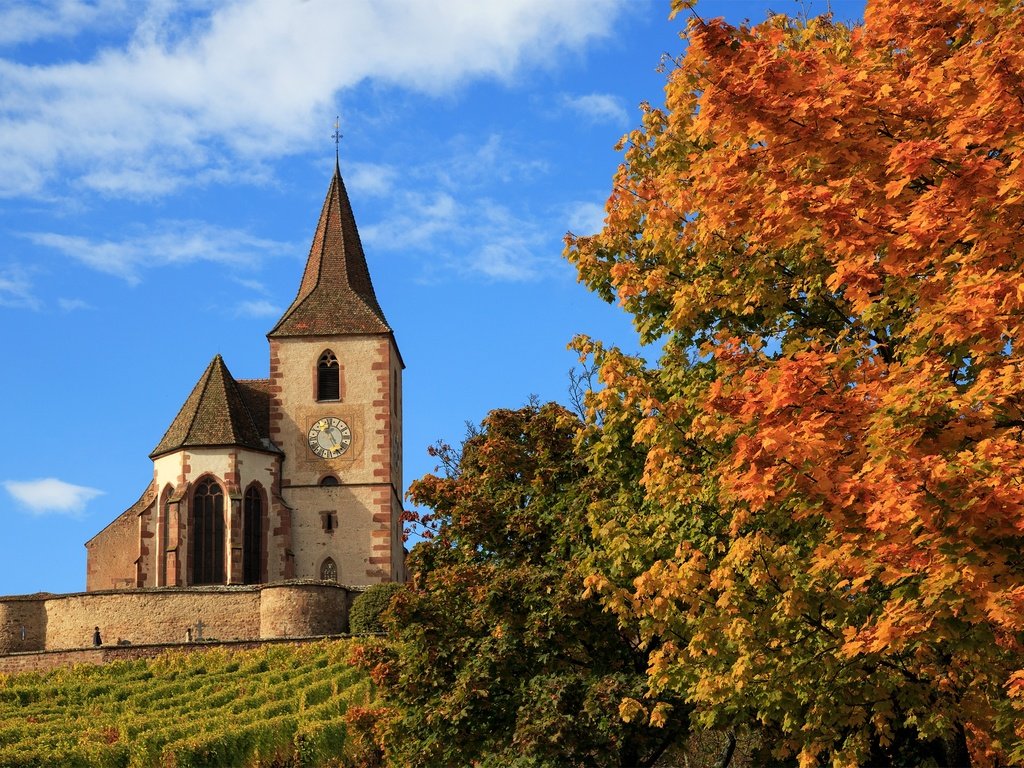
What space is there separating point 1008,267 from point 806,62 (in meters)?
2.36

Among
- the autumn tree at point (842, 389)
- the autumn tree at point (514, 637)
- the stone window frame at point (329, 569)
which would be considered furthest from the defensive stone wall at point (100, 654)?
the autumn tree at point (842, 389)

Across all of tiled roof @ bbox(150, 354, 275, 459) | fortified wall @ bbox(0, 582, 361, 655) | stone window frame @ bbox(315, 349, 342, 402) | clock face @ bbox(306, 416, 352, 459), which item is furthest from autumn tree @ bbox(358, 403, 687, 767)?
stone window frame @ bbox(315, 349, 342, 402)

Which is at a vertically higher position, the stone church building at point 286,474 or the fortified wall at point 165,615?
the stone church building at point 286,474

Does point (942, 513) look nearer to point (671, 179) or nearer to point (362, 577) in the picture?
point (671, 179)

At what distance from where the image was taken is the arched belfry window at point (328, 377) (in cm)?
5981

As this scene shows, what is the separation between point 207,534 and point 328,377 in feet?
Result: 28.0

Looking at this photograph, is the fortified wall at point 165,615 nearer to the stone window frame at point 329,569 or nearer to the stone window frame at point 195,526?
the stone window frame at point 195,526

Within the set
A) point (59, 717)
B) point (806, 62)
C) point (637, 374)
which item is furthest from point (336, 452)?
point (806, 62)

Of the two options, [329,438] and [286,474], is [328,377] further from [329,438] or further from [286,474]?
[286,474]

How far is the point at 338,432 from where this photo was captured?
194ft

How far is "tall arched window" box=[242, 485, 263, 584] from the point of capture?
186 ft

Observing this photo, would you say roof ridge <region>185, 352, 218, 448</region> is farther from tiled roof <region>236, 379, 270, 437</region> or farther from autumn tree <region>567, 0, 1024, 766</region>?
autumn tree <region>567, 0, 1024, 766</region>

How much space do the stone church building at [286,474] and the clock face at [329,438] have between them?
48 mm

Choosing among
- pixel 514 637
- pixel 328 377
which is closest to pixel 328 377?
pixel 328 377
